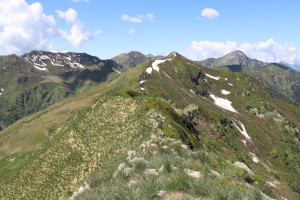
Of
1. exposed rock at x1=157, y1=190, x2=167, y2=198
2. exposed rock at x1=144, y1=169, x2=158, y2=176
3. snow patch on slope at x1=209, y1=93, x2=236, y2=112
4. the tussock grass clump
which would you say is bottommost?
snow patch on slope at x1=209, y1=93, x2=236, y2=112

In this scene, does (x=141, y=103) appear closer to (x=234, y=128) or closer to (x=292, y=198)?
(x=292, y=198)

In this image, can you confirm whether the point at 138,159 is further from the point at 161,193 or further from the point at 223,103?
the point at 223,103

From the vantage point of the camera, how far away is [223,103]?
14275 cm

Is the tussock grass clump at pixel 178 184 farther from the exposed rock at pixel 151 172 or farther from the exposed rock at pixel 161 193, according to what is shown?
the exposed rock at pixel 151 172

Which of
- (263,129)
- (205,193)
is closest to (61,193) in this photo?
(205,193)

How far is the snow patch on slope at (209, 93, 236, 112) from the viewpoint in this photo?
451ft

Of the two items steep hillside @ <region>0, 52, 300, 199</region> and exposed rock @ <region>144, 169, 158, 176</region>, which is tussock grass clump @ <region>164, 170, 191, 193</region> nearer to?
steep hillside @ <region>0, 52, 300, 199</region>

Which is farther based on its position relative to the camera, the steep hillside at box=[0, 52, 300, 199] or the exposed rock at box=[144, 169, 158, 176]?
the exposed rock at box=[144, 169, 158, 176]

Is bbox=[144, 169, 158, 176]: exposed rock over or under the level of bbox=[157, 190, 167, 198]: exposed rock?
under

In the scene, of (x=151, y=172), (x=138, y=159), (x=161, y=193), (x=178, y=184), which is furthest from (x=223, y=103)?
(x=161, y=193)

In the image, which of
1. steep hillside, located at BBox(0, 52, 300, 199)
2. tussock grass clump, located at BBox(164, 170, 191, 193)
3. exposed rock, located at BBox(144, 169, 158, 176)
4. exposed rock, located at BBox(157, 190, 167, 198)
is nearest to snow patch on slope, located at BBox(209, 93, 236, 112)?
steep hillside, located at BBox(0, 52, 300, 199)

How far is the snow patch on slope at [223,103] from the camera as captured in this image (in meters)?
138

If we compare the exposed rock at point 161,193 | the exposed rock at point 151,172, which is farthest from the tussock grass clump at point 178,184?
the exposed rock at point 151,172

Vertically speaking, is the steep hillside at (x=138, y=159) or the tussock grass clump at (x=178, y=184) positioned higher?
the tussock grass clump at (x=178, y=184)
